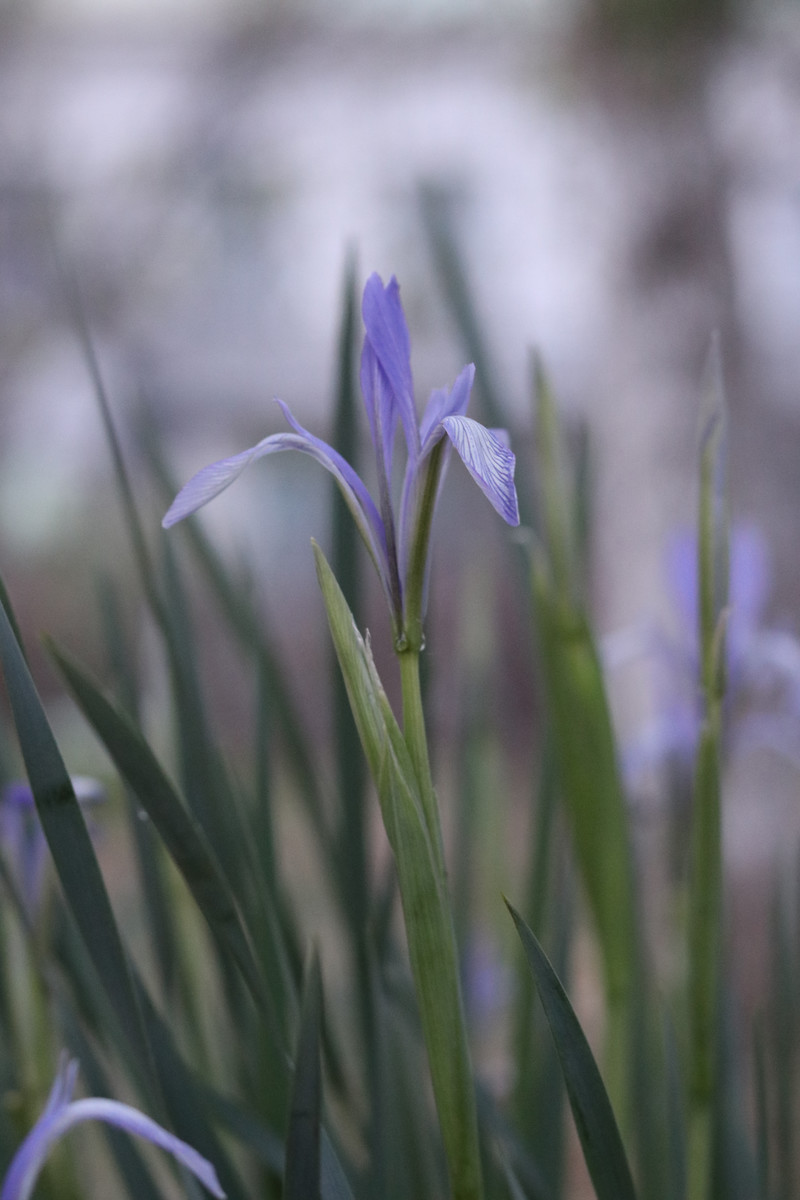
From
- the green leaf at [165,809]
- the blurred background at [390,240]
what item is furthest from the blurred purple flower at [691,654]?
the green leaf at [165,809]

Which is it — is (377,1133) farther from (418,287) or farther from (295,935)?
(418,287)

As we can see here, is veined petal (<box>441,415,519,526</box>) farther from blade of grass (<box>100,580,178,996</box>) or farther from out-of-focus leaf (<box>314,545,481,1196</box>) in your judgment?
blade of grass (<box>100,580,178,996</box>)

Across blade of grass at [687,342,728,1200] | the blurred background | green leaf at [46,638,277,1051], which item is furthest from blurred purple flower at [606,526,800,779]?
green leaf at [46,638,277,1051]

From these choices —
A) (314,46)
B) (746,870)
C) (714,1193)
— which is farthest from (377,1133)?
(314,46)

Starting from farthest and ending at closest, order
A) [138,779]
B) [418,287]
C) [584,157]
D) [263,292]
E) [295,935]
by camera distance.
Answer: [263,292] → [418,287] → [584,157] → [295,935] → [138,779]

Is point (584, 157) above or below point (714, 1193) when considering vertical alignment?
above

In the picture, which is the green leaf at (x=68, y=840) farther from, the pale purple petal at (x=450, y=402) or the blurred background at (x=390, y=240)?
the blurred background at (x=390, y=240)

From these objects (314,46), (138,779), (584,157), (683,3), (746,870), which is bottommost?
(746,870)
